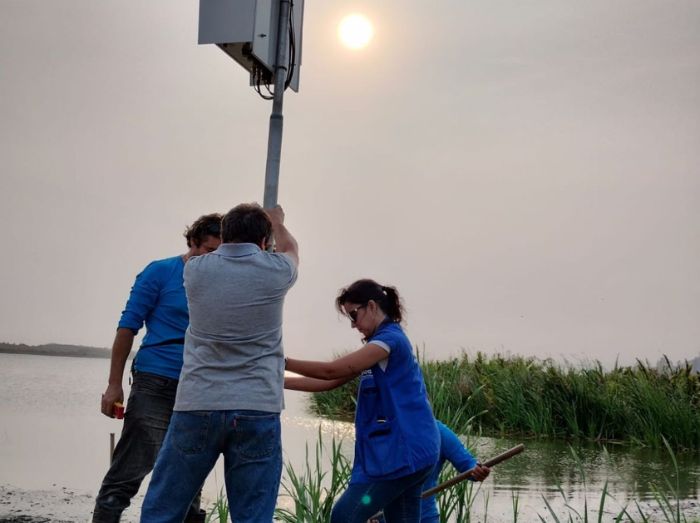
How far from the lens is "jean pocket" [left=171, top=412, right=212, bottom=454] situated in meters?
2.87

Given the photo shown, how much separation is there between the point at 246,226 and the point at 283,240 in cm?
24

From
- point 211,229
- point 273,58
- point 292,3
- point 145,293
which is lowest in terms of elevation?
point 145,293

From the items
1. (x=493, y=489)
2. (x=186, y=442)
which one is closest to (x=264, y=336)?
(x=186, y=442)

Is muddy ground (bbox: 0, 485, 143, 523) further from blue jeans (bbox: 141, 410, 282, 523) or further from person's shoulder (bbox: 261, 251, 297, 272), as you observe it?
person's shoulder (bbox: 261, 251, 297, 272)

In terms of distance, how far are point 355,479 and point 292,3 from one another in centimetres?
215

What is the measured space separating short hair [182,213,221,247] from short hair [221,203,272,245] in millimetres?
1056

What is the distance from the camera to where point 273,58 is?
13.2 feet

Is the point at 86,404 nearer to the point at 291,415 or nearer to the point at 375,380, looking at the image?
the point at 291,415

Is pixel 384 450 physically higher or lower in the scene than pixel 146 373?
lower

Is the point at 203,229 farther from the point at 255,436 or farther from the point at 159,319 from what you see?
the point at 255,436

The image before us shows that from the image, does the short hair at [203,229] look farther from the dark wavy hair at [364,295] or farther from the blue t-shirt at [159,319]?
the dark wavy hair at [364,295]

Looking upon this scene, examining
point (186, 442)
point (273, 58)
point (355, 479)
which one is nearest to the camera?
point (186, 442)

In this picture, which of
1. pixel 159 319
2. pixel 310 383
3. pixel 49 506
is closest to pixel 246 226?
pixel 310 383

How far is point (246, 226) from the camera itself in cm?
298
